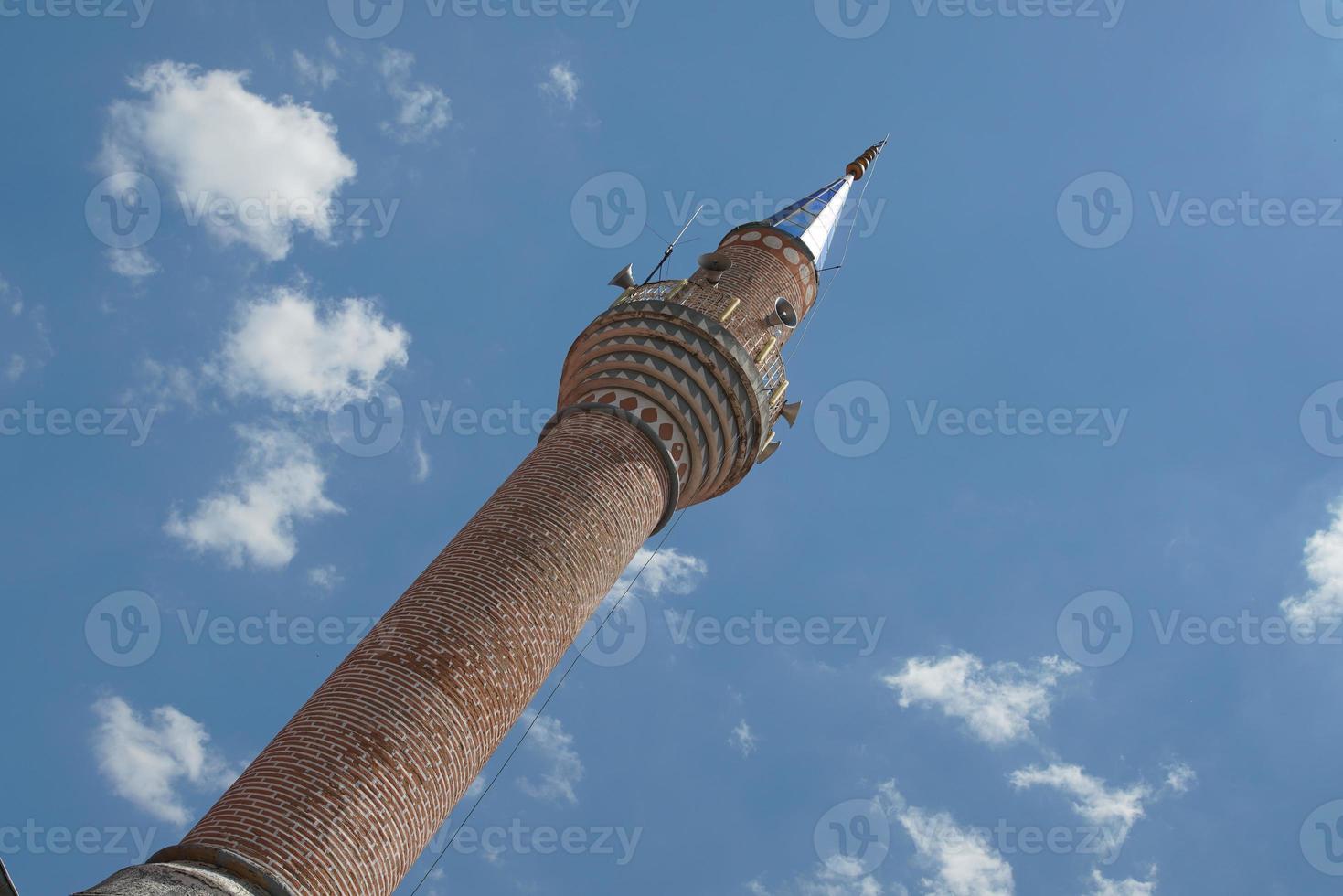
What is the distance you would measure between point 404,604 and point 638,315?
19.6 feet

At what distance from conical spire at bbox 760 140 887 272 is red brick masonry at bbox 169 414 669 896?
6.72 metres

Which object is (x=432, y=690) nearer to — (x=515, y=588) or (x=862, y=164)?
(x=515, y=588)

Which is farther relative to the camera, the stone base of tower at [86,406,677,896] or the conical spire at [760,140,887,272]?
the conical spire at [760,140,887,272]

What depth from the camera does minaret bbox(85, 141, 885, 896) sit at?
982 cm

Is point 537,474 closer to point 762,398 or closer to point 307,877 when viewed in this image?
point 762,398

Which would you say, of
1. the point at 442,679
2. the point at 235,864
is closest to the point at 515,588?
the point at 442,679

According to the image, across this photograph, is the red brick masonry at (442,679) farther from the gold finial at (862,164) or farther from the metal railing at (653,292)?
the gold finial at (862,164)

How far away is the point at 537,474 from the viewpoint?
1398 cm

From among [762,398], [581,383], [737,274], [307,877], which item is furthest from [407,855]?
[737,274]

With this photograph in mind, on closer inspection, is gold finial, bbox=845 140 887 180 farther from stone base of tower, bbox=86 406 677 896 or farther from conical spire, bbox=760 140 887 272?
stone base of tower, bbox=86 406 677 896

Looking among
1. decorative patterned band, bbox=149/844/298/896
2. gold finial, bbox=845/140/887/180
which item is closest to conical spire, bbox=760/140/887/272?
gold finial, bbox=845/140/887/180

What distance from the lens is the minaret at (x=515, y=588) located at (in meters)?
9.82

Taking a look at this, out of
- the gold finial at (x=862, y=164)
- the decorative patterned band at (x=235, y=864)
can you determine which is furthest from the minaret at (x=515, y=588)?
the gold finial at (x=862, y=164)

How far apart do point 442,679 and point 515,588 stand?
4.77ft
